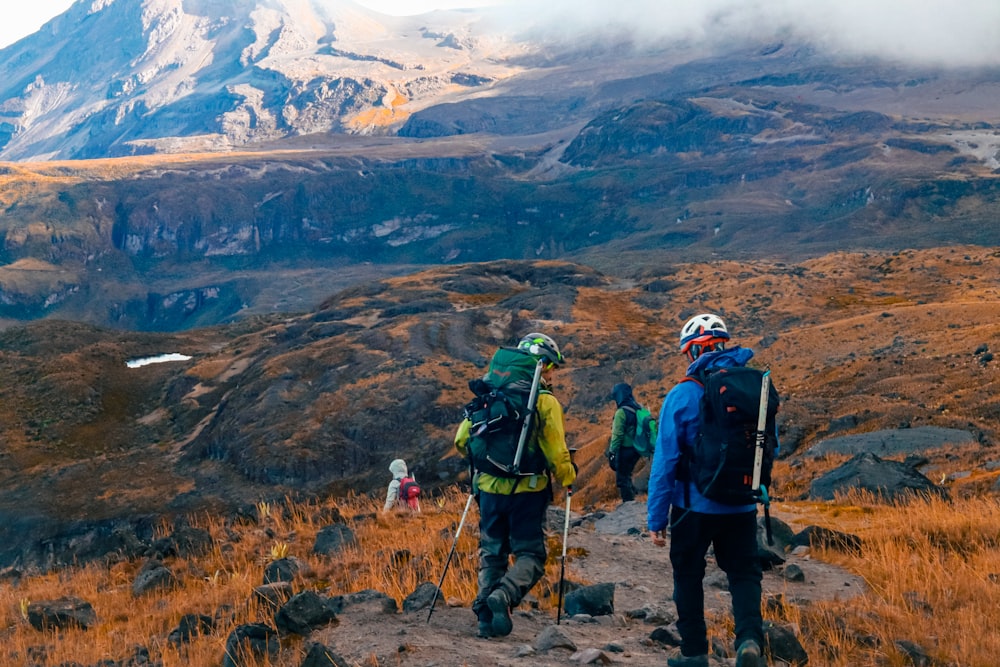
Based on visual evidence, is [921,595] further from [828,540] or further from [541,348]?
[541,348]

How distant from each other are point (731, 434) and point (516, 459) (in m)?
2.31

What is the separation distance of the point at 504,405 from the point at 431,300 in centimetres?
6283

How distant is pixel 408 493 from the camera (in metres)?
16.8

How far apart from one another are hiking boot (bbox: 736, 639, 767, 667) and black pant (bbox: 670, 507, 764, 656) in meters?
0.32

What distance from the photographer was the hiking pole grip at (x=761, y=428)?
594 cm

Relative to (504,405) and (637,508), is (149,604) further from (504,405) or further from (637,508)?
(637,508)

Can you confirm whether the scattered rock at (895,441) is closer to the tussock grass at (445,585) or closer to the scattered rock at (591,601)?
the tussock grass at (445,585)

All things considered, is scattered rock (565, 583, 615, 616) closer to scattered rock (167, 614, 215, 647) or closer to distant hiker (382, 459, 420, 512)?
scattered rock (167, 614, 215, 647)

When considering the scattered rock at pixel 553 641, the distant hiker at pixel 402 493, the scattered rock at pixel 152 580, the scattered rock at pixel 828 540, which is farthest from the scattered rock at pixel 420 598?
the distant hiker at pixel 402 493

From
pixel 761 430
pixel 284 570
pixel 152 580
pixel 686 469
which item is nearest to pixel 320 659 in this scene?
pixel 686 469

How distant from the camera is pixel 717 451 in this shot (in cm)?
605

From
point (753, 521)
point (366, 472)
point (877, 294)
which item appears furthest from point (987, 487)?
point (877, 294)

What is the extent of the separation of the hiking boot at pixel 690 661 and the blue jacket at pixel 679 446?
95 cm

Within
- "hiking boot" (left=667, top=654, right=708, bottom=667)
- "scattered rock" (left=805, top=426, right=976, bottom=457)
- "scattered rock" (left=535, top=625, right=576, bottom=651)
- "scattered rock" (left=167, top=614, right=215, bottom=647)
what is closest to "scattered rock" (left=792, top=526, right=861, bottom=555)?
"hiking boot" (left=667, top=654, right=708, bottom=667)
